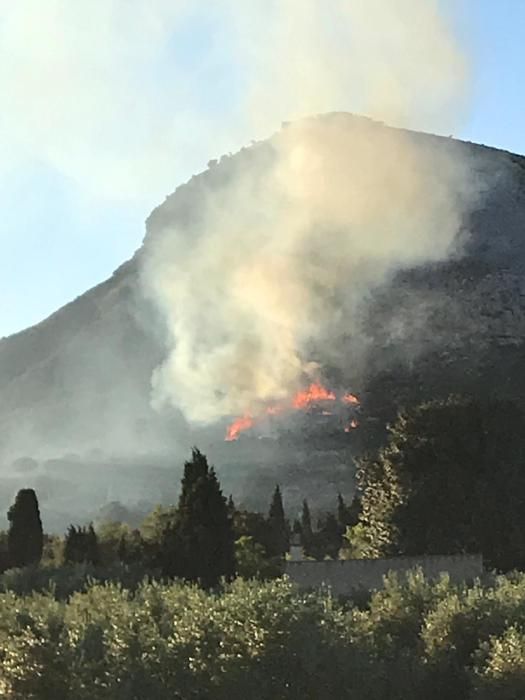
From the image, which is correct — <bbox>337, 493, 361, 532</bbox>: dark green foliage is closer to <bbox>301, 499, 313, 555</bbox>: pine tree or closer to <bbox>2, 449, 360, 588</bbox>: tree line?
<bbox>2, 449, 360, 588</bbox>: tree line

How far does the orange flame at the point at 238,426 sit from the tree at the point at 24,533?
80.4 metres

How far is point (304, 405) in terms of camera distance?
140 m

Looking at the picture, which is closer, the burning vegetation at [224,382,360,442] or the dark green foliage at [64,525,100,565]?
the dark green foliage at [64,525,100,565]

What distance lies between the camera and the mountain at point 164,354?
422ft

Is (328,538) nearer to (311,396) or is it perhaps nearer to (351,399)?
(351,399)

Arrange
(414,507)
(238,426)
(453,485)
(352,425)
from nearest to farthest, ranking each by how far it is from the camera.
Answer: (453,485), (414,507), (352,425), (238,426)

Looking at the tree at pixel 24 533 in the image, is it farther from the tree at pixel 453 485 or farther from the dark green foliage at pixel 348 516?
the dark green foliage at pixel 348 516

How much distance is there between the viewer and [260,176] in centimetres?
17138

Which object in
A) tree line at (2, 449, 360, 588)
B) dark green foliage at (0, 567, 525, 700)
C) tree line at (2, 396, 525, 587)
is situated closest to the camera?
dark green foliage at (0, 567, 525, 700)

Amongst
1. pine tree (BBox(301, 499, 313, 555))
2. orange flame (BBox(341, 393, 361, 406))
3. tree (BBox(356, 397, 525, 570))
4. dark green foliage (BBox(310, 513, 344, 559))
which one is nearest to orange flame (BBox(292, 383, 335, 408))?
orange flame (BBox(341, 393, 361, 406))

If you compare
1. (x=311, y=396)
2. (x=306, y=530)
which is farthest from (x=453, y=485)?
(x=311, y=396)

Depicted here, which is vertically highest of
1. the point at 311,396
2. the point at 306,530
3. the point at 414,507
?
the point at 311,396

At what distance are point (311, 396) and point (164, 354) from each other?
104 feet

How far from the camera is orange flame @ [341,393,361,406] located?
135 metres
